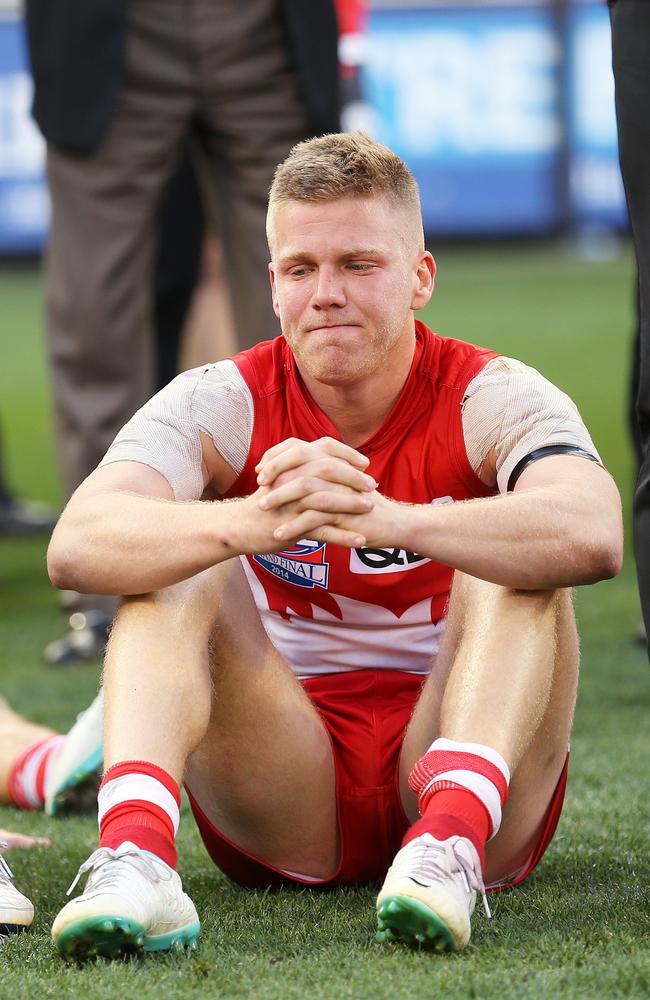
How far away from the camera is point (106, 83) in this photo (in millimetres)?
4098

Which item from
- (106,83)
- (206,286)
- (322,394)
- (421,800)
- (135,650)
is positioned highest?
(106,83)

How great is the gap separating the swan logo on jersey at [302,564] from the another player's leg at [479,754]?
0.23 metres

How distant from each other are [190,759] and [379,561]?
0.40m

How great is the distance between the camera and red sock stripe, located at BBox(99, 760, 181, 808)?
2121mm

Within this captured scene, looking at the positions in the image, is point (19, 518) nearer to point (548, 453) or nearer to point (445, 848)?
point (548, 453)

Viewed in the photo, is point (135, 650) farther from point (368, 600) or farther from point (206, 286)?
point (206, 286)

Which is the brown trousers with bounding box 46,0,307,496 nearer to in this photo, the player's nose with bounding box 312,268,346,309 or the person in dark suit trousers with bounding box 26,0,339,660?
the person in dark suit trousers with bounding box 26,0,339,660

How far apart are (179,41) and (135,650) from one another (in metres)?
2.38

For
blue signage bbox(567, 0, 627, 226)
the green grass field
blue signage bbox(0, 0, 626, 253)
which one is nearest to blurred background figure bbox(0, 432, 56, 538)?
the green grass field

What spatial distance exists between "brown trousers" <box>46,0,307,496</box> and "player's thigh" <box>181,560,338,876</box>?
1948 mm

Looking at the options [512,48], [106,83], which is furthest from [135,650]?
[512,48]

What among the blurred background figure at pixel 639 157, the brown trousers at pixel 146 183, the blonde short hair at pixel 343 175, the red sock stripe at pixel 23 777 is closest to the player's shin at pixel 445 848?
the blurred background figure at pixel 639 157

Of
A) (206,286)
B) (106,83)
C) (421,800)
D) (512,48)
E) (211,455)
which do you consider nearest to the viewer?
(421,800)

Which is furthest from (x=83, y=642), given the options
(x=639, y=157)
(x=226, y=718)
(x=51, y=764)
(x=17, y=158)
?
(x=17, y=158)
